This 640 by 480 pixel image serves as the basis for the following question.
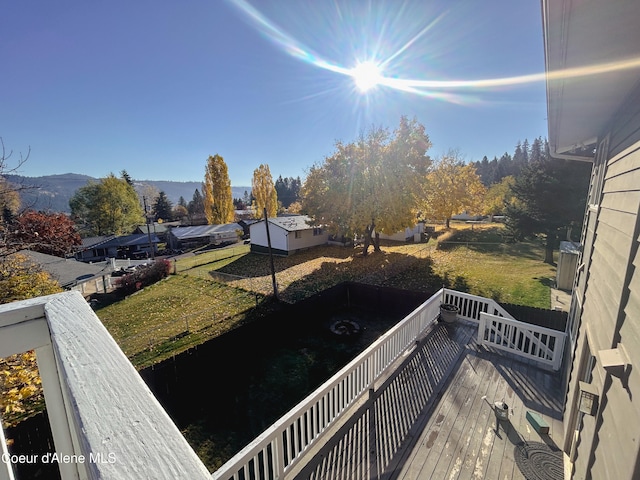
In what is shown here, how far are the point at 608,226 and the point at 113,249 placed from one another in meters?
39.0

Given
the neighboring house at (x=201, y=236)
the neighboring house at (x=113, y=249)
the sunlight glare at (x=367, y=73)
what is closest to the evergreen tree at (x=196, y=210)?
the neighboring house at (x=201, y=236)

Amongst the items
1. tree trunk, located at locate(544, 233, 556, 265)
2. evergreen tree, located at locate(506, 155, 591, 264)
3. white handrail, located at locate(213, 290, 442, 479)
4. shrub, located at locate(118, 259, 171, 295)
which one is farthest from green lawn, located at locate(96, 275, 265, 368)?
tree trunk, located at locate(544, 233, 556, 265)

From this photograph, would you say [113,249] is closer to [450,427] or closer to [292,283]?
[292,283]

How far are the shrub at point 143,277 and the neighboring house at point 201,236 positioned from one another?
15.7 m

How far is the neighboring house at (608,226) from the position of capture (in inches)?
61.3

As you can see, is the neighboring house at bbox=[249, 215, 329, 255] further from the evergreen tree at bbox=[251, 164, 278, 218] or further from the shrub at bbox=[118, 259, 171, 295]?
the evergreen tree at bbox=[251, 164, 278, 218]

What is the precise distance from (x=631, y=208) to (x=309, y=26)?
6906 millimetres

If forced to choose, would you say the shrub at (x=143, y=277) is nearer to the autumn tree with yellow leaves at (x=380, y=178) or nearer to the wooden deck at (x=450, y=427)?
the autumn tree with yellow leaves at (x=380, y=178)

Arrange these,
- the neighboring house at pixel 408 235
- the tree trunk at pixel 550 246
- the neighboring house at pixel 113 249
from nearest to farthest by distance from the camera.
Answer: the tree trunk at pixel 550 246 < the neighboring house at pixel 408 235 < the neighboring house at pixel 113 249

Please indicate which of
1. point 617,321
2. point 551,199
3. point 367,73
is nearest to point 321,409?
point 617,321

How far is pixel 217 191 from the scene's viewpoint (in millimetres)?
37344

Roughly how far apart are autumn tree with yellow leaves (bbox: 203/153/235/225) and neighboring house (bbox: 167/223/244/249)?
418 cm

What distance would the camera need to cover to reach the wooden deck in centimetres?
316

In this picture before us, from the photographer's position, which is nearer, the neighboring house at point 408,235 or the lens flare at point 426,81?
the lens flare at point 426,81
